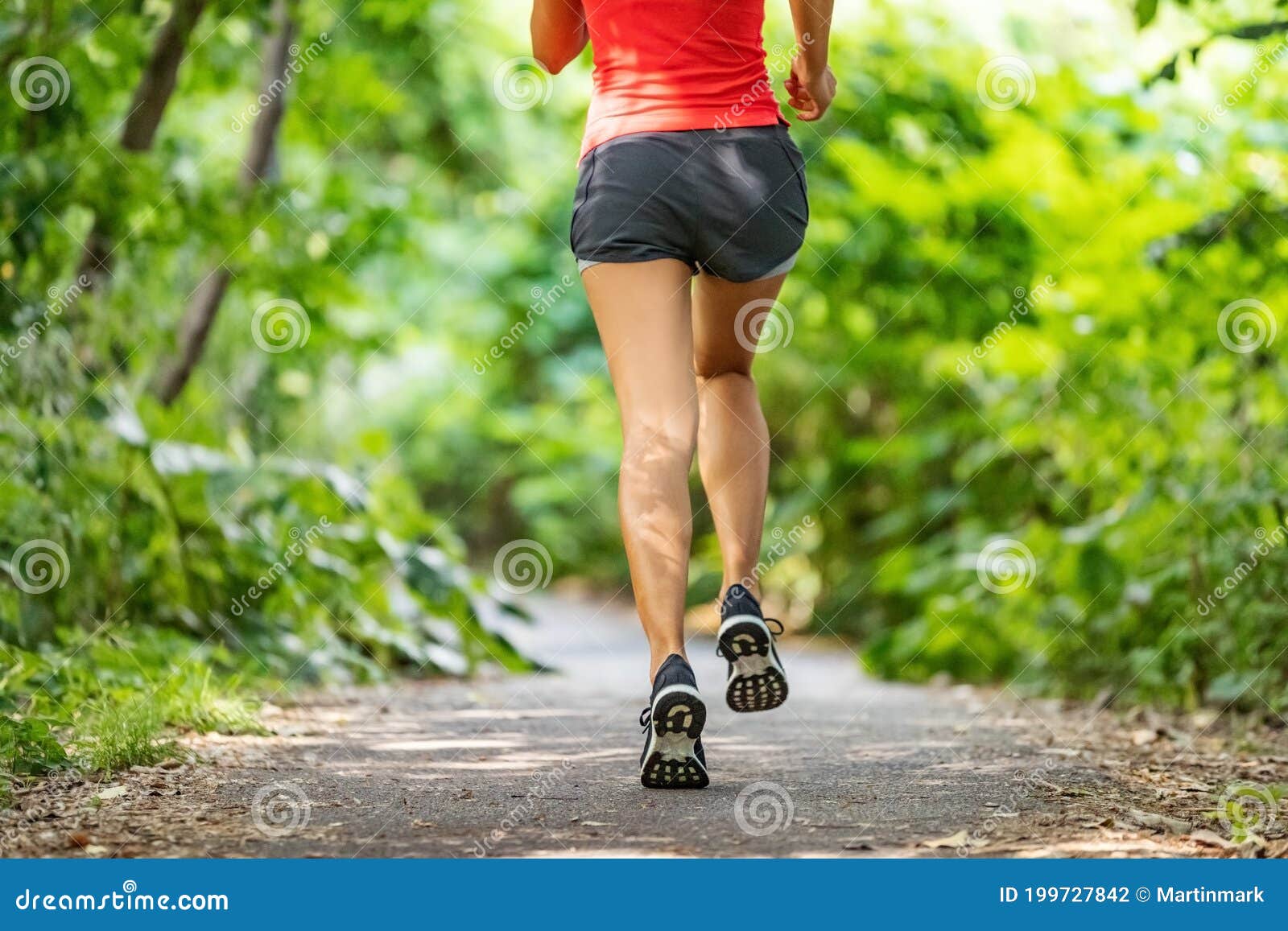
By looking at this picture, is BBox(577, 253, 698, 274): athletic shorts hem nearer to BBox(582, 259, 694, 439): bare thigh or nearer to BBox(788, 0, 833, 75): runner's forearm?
BBox(582, 259, 694, 439): bare thigh

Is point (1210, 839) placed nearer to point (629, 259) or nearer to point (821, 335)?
point (629, 259)

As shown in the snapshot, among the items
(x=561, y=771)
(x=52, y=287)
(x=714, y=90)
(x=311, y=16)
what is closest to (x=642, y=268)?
(x=714, y=90)

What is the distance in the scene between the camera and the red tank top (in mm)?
2531

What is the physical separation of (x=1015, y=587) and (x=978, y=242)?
168cm

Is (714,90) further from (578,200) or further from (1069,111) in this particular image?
(1069,111)

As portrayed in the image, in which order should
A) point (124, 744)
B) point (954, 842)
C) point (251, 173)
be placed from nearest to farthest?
1. point (954, 842)
2. point (124, 744)
3. point (251, 173)

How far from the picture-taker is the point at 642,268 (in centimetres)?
246

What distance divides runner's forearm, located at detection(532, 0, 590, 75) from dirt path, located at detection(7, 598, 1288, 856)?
145cm

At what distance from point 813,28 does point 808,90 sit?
14cm

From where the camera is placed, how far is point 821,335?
927 centimetres

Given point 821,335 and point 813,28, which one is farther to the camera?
point 821,335

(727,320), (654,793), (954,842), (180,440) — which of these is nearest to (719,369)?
(727,320)

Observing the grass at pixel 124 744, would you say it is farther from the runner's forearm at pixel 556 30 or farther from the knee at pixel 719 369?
the runner's forearm at pixel 556 30

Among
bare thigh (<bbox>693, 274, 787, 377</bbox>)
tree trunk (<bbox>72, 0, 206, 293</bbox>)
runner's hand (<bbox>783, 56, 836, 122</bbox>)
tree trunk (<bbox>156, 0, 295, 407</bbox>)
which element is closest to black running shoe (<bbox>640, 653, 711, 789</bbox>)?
bare thigh (<bbox>693, 274, 787, 377</bbox>)
